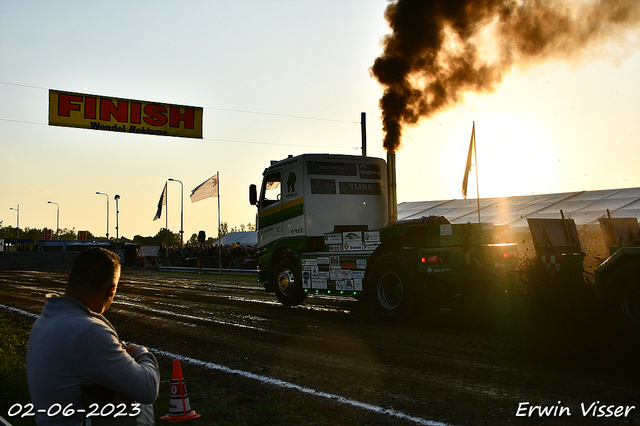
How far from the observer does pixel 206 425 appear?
15.9 feet

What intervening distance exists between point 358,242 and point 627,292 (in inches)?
201

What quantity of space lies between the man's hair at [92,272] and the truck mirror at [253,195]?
440 inches

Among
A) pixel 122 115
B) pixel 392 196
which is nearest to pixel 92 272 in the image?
pixel 392 196

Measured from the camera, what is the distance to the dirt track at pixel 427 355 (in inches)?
205

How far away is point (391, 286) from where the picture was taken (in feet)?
34.3

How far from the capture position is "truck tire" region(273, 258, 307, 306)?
12641mm

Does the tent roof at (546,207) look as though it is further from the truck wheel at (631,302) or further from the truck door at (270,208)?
the truck wheel at (631,302)

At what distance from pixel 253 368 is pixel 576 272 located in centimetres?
697

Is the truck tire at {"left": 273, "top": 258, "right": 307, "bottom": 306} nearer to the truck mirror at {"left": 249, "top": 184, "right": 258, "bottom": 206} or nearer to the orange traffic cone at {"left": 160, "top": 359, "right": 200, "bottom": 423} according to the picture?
the truck mirror at {"left": 249, "top": 184, "right": 258, "bottom": 206}

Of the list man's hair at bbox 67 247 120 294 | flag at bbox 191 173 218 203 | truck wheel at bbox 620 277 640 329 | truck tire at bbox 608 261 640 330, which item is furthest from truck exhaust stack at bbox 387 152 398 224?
flag at bbox 191 173 218 203

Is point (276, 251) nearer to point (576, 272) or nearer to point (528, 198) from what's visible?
point (576, 272)

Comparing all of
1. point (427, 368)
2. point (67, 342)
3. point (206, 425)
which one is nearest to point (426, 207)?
point (427, 368)

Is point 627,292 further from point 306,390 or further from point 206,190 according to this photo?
point 206,190

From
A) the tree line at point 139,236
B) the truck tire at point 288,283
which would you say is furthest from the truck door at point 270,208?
the tree line at point 139,236
